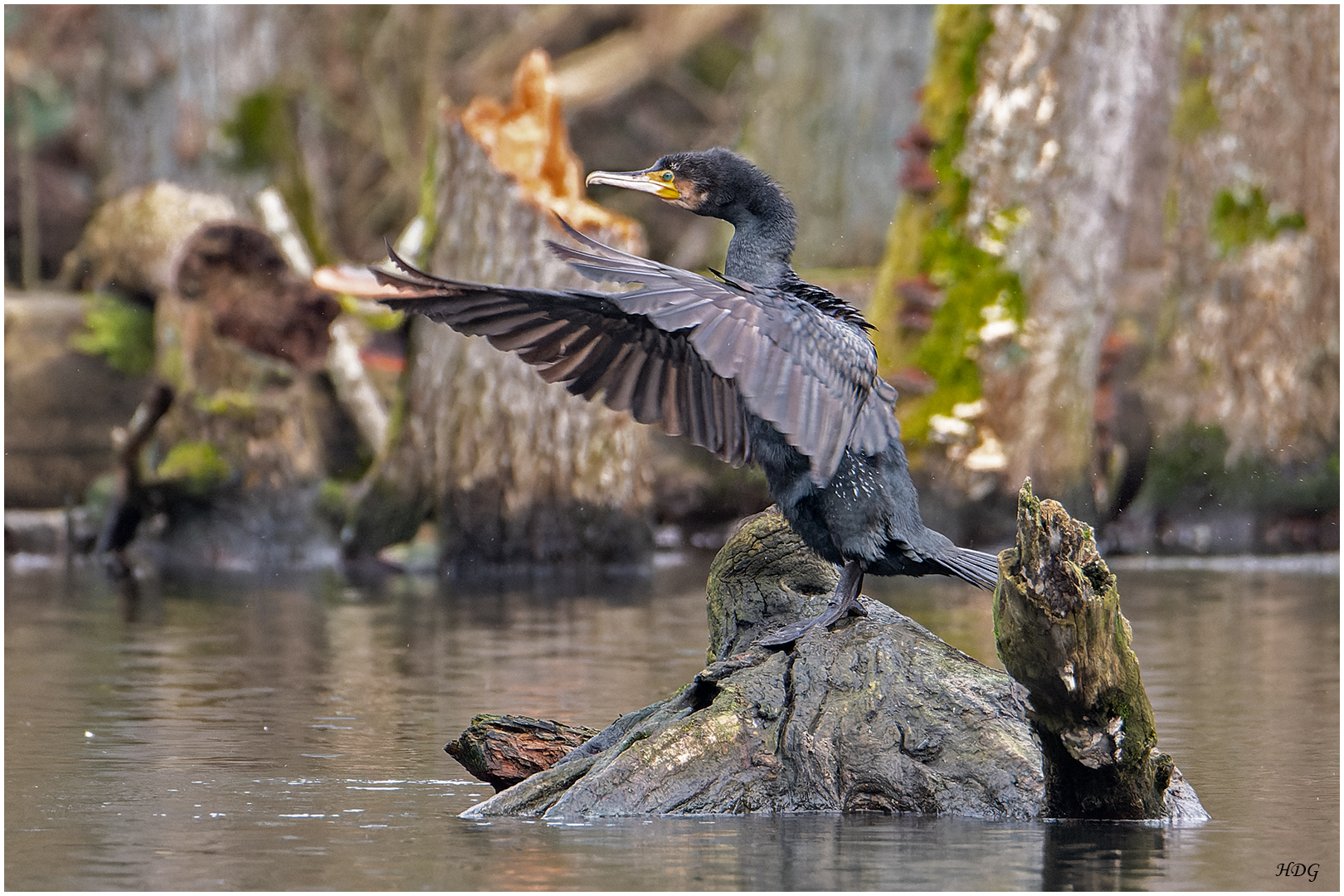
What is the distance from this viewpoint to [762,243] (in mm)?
6219

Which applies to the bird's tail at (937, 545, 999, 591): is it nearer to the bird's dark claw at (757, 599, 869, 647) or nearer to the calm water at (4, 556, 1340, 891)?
the bird's dark claw at (757, 599, 869, 647)

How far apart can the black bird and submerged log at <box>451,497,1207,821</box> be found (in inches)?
9.6

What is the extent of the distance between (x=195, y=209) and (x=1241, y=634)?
9.56 metres

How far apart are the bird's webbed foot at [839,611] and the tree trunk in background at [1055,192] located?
8622mm

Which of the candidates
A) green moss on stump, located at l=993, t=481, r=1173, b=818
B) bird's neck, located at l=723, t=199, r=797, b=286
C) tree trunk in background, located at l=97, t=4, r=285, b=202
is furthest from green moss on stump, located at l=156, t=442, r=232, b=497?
green moss on stump, located at l=993, t=481, r=1173, b=818

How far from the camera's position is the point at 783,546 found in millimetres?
6113

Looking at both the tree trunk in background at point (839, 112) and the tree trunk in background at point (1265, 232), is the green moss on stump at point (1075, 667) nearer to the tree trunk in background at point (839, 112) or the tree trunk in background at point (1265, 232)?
the tree trunk in background at point (1265, 232)

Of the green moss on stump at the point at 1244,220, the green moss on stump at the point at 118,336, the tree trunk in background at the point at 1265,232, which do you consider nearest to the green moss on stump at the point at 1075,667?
the tree trunk in background at the point at 1265,232

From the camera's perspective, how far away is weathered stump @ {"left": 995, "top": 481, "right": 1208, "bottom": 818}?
475 centimetres

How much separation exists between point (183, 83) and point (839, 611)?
13.7 m

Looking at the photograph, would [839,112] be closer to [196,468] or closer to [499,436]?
[499,436]

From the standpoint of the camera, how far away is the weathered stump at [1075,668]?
15.6 feet

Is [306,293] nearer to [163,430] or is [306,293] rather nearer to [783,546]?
[163,430]

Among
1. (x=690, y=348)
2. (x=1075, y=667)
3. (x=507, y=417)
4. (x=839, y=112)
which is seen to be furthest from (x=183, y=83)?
(x=1075, y=667)
